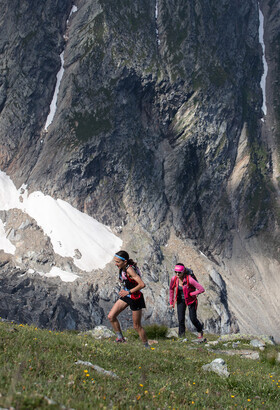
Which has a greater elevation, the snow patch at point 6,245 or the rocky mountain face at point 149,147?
the rocky mountain face at point 149,147

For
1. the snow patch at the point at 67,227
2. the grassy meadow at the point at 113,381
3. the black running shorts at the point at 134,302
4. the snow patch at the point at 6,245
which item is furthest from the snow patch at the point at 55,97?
the grassy meadow at the point at 113,381

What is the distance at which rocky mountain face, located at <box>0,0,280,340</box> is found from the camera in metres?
87.1

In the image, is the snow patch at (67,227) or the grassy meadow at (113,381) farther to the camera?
the snow patch at (67,227)

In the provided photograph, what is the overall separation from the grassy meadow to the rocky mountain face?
67024mm

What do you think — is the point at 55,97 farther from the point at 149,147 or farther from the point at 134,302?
the point at 134,302

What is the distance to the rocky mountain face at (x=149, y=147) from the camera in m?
87.1

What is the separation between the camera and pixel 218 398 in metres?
6.43

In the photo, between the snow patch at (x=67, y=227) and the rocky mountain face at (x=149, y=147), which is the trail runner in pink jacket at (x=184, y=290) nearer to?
the rocky mountain face at (x=149, y=147)

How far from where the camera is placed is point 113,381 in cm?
582

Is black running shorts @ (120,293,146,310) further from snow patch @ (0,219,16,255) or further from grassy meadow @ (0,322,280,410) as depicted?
snow patch @ (0,219,16,255)

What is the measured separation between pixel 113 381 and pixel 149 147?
347ft

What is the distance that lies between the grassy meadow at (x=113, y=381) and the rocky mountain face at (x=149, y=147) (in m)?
67.0

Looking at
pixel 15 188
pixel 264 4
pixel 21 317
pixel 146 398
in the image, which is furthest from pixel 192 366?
pixel 264 4

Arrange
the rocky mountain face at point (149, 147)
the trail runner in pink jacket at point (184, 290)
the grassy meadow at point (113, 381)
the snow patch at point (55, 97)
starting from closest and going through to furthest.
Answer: the grassy meadow at point (113, 381), the trail runner in pink jacket at point (184, 290), the rocky mountain face at point (149, 147), the snow patch at point (55, 97)
